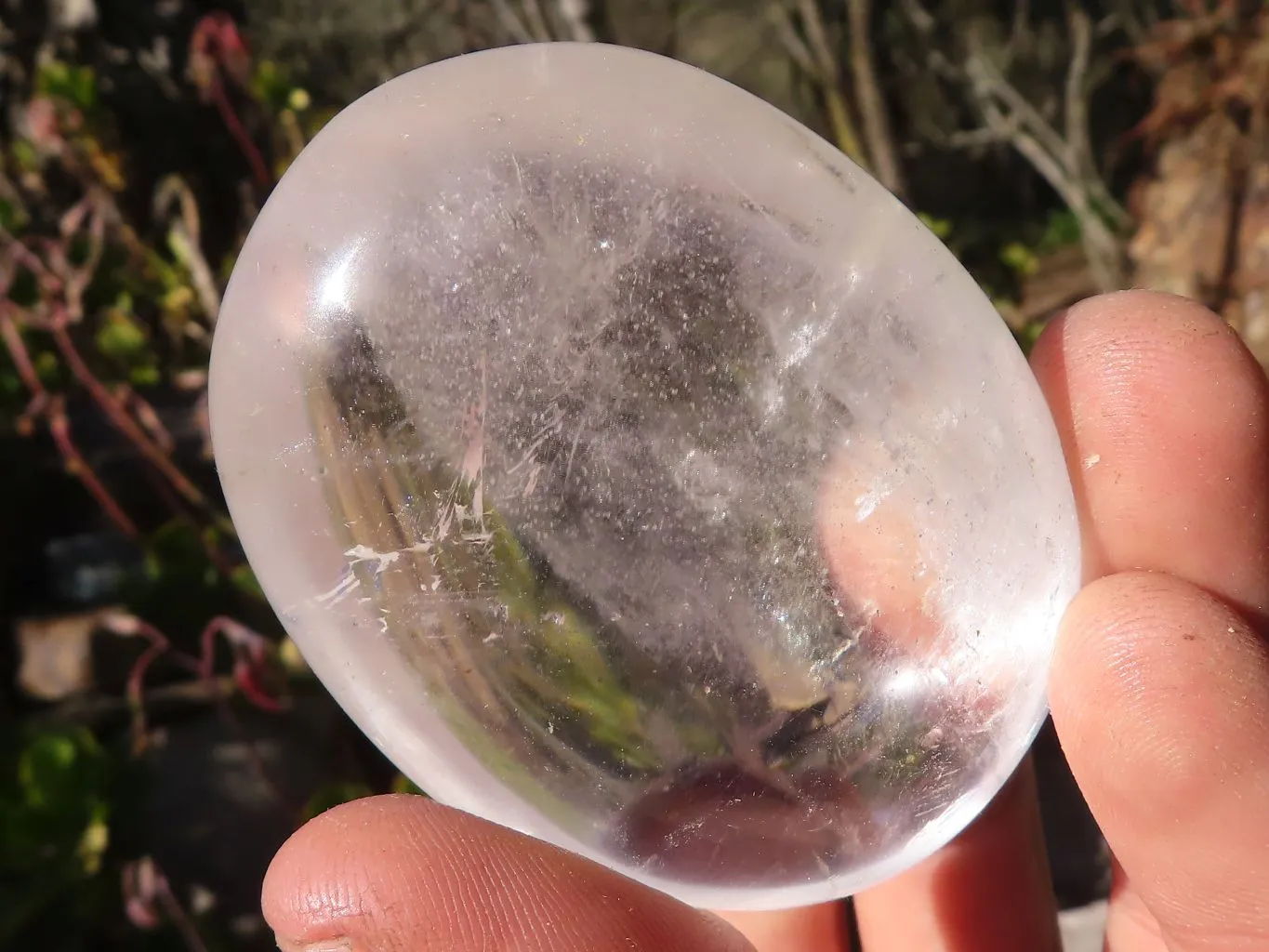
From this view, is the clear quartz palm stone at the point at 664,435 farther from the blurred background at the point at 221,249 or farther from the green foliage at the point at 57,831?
the green foliage at the point at 57,831

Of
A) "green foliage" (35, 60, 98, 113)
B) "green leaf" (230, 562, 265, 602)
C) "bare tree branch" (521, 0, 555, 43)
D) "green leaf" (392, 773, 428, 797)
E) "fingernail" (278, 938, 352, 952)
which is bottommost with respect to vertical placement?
"green leaf" (392, 773, 428, 797)

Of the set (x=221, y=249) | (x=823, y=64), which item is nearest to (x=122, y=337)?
(x=221, y=249)

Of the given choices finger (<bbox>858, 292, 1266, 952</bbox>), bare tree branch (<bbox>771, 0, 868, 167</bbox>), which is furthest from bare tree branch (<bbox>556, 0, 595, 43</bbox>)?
finger (<bbox>858, 292, 1266, 952</bbox>)

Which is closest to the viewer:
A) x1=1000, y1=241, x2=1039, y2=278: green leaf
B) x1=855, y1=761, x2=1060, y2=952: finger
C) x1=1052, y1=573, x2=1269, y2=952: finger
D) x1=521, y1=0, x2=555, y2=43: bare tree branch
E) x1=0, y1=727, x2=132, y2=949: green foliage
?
x1=1052, y1=573, x2=1269, y2=952: finger

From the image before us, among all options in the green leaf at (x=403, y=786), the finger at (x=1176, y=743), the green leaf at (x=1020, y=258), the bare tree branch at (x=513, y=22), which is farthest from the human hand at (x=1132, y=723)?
the green leaf at (x=1020, y=258)

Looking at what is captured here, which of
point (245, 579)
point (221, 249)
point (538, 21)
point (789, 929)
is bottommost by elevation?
point (789, 929)

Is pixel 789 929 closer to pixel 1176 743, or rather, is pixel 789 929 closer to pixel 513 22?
pixel 1176 743

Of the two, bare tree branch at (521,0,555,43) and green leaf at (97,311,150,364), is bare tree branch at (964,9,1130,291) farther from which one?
green leaf at (97,311,150,364)

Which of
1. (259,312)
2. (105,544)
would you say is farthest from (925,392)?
(105,544)
